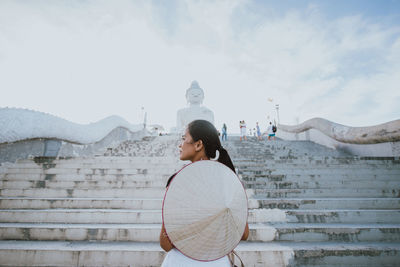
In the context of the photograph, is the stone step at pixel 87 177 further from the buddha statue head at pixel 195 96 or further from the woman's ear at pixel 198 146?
the buddha statue head at pixel 195 96

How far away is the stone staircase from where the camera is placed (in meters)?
2.30

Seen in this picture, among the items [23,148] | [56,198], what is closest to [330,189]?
[56,198]

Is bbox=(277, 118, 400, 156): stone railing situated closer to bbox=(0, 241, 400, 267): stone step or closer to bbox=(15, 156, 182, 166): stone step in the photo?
bbox=(0, 241, 400, 267): stone step

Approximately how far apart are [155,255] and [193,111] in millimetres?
13854

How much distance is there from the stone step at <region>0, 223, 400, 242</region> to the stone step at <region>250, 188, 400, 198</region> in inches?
38.3

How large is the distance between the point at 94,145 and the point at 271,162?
23.5ft

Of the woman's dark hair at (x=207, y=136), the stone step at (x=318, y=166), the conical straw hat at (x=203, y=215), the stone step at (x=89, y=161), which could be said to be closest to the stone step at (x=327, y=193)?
the stone step at (x=318, y=166)

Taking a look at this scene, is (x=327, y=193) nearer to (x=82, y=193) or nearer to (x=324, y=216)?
(x=324, y=216)

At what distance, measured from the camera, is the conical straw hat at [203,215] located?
0.92 meters

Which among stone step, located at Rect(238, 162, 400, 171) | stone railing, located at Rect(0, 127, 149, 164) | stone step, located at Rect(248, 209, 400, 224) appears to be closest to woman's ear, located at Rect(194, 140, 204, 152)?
stone step, located at Rect(248, 209, 400, 224)

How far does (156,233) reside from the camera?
8.49 feet

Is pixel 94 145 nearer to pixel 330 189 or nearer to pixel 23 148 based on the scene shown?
pixel 23 148

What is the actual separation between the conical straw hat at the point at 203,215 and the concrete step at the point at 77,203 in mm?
2527

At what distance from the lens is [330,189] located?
385 centimetres
